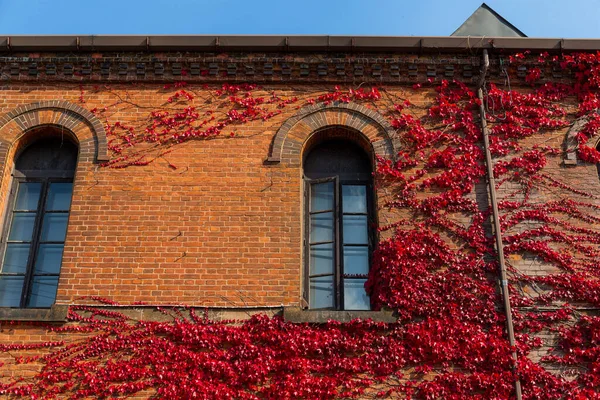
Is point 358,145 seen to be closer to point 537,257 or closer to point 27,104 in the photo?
point 537,257

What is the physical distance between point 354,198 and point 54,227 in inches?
160

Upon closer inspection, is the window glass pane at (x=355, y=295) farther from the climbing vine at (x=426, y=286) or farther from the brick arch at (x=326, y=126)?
the brick arch at (x=326, y=126)

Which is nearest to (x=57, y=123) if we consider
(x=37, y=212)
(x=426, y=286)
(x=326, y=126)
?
(x=37, y=212)

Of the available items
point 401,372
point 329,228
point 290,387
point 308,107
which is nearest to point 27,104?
point 308,107

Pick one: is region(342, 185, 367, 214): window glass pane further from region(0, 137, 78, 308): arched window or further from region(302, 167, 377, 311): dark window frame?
region(0, 137, 78, 308): arched window

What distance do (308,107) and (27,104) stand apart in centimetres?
396

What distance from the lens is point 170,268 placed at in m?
8.30

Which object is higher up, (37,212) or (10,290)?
(37,212)

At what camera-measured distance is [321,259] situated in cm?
877

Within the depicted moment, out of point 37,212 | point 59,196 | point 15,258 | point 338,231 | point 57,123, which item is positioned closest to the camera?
point 15,258

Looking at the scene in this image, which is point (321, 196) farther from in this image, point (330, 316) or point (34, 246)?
point (34, 246)

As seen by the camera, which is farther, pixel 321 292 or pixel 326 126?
pixel 326 126

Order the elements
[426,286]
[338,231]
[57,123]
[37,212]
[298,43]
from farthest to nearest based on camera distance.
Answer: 1. [298,43]
2. [57,123]
3. [37,212]
4. [338,231]
5. [426,286]

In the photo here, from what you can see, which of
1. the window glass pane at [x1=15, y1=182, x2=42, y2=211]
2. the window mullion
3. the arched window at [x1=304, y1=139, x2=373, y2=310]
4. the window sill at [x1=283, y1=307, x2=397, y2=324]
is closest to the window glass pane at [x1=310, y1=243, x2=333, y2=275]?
the arched window at [x1=304, y1=139, x2=373, y2=310]
